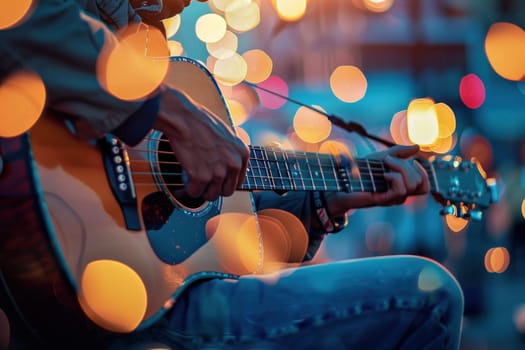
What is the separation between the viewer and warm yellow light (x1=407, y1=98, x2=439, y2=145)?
11522 mm

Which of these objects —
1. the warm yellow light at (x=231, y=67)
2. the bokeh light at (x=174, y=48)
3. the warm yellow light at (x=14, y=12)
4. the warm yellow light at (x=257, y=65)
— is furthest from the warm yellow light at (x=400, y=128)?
the warm yellow light at (x=14, y=12)

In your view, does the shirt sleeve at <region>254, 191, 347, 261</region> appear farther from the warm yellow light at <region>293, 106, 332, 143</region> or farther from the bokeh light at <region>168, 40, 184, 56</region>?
the warm yellow light at <region>293, 106, 332, 143</region>

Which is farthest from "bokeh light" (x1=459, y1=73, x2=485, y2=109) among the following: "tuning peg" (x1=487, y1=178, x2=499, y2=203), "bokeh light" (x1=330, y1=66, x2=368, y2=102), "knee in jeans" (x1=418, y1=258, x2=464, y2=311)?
"knee in jeans" (x1=418, y1=258, x2=464, y2=311)

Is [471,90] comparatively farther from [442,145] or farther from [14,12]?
[14,12]

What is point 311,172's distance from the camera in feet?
7.25

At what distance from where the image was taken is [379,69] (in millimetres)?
16547

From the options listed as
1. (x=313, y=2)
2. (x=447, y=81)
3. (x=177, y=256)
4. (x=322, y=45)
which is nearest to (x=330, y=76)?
(x=322, y=45)

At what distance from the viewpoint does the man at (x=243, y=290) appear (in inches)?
49.8

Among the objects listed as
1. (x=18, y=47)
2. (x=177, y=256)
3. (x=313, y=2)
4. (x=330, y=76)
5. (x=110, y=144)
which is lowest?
(x=330, y=76)

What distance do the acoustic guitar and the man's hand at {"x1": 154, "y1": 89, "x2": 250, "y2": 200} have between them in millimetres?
135

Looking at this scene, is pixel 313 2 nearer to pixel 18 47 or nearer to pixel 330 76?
pixel 330 76

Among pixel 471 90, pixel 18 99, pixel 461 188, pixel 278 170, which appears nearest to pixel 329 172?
pixel 278 170

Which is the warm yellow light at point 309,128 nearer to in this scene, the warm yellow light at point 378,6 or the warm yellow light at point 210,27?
the warm yellow light at point 378,6

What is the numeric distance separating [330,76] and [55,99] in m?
16.1
